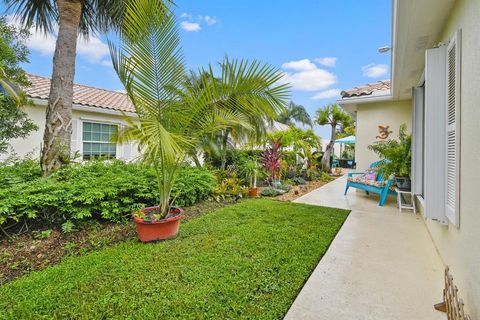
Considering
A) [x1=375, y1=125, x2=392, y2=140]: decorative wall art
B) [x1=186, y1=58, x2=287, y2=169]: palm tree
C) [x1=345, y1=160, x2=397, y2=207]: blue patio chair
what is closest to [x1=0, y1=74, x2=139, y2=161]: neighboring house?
[x1=186, y1=58, x2=287, y2=169]: palm tree

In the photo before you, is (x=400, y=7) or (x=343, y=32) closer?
(x=400, y=7)

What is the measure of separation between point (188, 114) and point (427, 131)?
3097mm

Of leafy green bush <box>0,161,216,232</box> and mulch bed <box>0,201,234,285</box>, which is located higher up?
leafy green bush <box>0,161,216,232</box>

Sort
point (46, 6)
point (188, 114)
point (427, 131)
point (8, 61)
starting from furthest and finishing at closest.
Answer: point (46, 6)
point (8, 61)
point (188, 114)
point (427, 131)

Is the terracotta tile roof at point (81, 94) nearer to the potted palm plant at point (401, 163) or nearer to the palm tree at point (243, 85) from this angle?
the palm tree at point (243, 85)

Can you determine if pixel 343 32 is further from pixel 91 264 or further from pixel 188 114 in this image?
pixel 91 264

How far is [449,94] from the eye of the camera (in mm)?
2584

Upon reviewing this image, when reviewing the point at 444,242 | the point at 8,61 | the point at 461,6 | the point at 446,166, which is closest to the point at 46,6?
the point at 8,61

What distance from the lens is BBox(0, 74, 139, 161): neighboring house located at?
23.2 ft

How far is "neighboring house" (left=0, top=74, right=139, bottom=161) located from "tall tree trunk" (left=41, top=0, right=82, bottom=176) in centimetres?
212

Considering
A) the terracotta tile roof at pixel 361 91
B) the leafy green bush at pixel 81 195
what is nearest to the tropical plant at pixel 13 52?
the leafy green bush at pixel 81 195

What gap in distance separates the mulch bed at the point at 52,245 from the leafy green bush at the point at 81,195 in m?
0.23

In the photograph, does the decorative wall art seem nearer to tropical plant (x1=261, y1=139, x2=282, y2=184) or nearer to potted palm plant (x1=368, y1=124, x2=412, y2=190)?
potted palm plant (x1=368, y1=124, x2=412, y2=190)

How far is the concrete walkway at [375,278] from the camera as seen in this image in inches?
83.1
